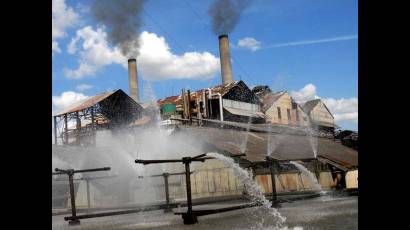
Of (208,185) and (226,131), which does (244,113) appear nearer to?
(226,131)

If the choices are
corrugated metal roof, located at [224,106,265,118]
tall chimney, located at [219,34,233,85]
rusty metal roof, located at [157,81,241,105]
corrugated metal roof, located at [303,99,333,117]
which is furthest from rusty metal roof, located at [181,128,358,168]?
corrugated metal roof, located at [303,99,333,117]

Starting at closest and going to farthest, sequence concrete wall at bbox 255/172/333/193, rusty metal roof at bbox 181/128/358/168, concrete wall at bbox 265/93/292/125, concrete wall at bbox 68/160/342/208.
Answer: concrete wall at bbox 255/172/333/193 < concrete wall at bbox 68/160/342/208 < rusty metal roof at bbox 181/128/358/168 < concrete wall at bbox 265/93/292/125

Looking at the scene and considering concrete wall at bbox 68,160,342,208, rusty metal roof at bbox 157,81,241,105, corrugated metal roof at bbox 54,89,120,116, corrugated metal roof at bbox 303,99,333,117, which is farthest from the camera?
corrugated metal roof at bbox 303,99,333,117

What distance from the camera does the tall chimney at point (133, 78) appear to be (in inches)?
1742

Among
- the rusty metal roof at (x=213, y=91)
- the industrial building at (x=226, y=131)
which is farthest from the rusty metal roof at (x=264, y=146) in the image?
the rusty metal roof at (x=213, y=91)

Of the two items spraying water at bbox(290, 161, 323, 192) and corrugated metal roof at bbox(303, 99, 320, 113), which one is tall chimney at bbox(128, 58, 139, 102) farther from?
spraying water at bbox(290, 161, 323, 192)

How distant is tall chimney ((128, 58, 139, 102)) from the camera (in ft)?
145

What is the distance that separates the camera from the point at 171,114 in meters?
38.4

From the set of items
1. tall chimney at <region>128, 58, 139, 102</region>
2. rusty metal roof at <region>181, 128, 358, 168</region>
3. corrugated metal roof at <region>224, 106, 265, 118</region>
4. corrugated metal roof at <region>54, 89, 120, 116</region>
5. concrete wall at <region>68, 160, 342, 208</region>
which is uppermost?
tall chimney at <region>128, 58, 139, 102</region>

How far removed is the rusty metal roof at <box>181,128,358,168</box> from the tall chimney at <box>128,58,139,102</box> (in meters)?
18.9

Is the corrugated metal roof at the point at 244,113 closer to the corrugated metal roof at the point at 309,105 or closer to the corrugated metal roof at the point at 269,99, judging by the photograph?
the corrugated metal roof at the point at 269,99
